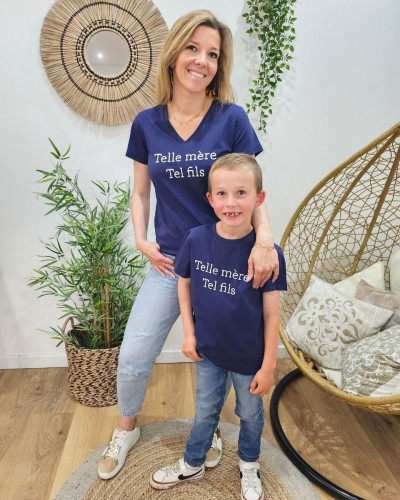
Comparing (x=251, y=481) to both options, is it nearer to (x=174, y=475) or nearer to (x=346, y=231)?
(x=174, y=475)

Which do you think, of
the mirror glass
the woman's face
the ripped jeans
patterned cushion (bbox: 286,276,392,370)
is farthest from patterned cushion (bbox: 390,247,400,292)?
the mirror glass

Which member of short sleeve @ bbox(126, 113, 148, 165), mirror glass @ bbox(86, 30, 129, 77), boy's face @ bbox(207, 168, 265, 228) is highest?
mirror glass @ bbox(86, 30, 129, 77)

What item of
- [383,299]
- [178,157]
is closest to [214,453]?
[383,299]

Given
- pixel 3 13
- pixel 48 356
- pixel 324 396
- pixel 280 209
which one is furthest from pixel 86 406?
pixel 3 13

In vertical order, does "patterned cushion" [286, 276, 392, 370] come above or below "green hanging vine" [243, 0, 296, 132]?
below

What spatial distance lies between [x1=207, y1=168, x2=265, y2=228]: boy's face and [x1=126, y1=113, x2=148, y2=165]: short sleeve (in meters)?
0.38

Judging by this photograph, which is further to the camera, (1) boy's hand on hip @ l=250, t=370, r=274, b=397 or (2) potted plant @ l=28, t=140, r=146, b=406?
(2) potted plant @ l=28, t=140, r=146, b=406

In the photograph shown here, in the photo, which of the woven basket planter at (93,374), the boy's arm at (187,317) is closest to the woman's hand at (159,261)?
the boy's arm at (187,317)

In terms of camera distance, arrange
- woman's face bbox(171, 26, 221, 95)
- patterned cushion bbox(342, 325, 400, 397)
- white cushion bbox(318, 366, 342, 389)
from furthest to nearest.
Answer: white cushion bbox(318, 366, 342, 389) → patterned cushion bbox(342, 325, 400, 397) → woman's face bbox(171, 26, 221, 95)

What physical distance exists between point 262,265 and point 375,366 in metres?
0.76

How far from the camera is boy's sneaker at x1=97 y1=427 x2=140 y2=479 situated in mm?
1520

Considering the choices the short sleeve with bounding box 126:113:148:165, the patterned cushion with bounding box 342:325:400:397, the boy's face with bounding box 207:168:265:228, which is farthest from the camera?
the patterned cushion with bounding box 342:325:400:397

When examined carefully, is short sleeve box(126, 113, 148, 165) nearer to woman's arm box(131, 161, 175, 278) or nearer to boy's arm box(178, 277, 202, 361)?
woman's arm box(131, 161, 175, 278)

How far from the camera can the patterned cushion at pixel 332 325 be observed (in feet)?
5.71
